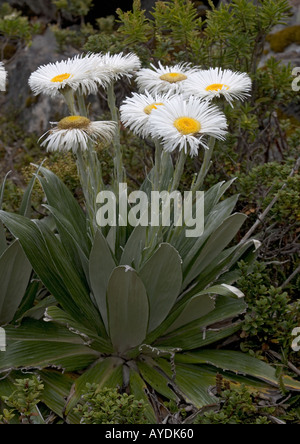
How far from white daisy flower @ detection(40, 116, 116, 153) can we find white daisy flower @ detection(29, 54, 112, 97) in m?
0.15

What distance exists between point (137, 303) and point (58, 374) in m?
0.52

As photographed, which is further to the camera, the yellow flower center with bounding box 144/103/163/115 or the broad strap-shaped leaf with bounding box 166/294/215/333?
the broad strap-shaped leaf with bounding box 166/294/215/333

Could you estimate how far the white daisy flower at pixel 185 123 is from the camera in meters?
1.84

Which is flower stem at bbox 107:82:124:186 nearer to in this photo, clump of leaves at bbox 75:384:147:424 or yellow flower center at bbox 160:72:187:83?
yellow flower center at bbox 160:72:187:83

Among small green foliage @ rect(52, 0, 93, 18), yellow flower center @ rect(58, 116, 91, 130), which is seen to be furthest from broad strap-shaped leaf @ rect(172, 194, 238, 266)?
small green foliage @ rect(52, 0, 93, 18)

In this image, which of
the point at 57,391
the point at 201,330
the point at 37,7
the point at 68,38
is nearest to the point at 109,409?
the point at 57,391

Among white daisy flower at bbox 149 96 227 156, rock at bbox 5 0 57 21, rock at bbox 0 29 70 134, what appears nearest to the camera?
white daisy flower at bbox 149 96 227 156

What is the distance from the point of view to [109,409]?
1.85 m

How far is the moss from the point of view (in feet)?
16.1

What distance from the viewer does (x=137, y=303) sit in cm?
211

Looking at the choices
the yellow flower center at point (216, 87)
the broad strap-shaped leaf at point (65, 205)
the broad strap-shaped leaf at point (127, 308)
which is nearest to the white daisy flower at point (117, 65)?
the yellow flower center at point (216, 87)

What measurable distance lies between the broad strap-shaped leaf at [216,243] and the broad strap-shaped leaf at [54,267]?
0.48m

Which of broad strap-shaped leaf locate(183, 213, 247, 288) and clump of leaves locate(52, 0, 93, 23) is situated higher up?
clump of leaves locate(52, 0, 93, 23)
